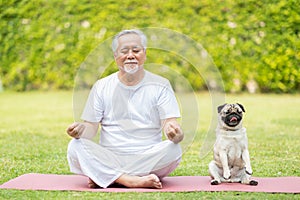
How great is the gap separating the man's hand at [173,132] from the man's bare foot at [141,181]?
308 mm

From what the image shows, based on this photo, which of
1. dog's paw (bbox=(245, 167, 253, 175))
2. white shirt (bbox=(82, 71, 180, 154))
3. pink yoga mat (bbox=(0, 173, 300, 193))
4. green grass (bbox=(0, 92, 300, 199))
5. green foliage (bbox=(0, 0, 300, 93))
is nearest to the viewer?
green grass (bbox=(0, 92, 300, 199))

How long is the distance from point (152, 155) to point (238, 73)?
28.2 ft

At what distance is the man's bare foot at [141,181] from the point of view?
4.79 metres

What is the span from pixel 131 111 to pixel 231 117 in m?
0.78

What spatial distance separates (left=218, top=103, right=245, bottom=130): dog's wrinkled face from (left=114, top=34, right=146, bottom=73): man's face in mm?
749

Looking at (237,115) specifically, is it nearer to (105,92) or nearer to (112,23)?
(105,92)

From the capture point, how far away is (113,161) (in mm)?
4996

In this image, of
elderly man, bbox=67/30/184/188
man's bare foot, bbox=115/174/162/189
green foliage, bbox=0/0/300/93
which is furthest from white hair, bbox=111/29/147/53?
green foliage, bbox=0/0/300/93

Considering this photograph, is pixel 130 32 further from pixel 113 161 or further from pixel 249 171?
pixel 249 171

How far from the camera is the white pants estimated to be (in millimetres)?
4914

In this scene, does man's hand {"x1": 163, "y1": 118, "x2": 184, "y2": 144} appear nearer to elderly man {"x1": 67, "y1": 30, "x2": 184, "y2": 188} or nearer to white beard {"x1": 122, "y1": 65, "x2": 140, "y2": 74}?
elderly man {"x1": 67, "y1": 30, "x2": 184, "y2": 188}

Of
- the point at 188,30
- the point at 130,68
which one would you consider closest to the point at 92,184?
the point at 130,68

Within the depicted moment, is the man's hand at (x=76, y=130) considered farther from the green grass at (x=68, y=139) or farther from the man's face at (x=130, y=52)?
the man's face at (x=130, y=52)

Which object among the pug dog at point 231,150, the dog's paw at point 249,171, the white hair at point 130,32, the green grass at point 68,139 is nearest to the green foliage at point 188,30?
the green grass at point 68,139
